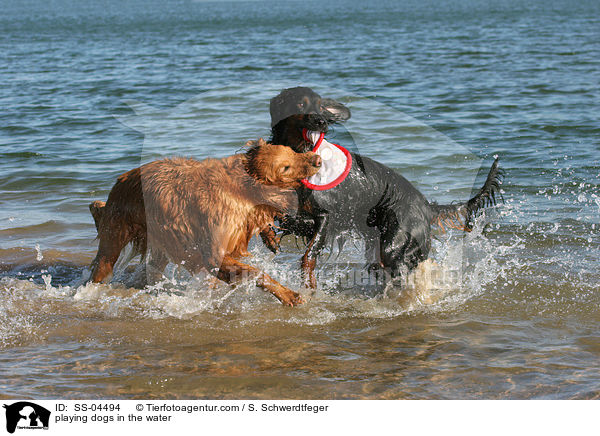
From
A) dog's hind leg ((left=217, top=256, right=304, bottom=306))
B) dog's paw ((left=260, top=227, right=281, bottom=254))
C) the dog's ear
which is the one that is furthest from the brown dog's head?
dog's paw ((left=260, top=227, right=281, bottom=254))

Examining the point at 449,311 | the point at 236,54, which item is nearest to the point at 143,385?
the point at 449,311

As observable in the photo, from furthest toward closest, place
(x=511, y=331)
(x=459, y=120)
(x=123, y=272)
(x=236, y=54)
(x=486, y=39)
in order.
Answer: (x=486, y=39) < (x=236, y=54) < (x=459, y=120) < (x=123, y=272) < (x=511, y=331)

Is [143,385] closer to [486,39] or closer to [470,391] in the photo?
[470,391]

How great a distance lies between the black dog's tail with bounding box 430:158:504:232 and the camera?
537 centimetres

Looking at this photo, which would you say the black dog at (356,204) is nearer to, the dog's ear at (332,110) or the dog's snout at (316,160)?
the dog's ear at (332,110)

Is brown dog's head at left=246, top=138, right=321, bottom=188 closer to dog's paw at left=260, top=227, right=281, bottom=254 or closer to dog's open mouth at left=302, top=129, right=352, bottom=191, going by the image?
dog's open mouth at left=302, top=129, right=352, bottom=191

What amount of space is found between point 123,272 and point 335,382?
2.84 meters

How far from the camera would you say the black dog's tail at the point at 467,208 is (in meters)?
5.37

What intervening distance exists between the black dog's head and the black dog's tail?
1.18m

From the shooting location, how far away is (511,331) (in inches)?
188

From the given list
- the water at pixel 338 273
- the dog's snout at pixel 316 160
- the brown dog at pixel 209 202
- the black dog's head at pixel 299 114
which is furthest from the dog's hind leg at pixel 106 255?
the dog's snout at pixel 316 160

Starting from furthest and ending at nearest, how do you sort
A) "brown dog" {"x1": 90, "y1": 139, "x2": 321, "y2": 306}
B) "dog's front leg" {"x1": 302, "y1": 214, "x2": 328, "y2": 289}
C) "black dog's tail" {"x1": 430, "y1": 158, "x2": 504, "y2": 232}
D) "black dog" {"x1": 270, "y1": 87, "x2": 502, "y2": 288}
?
"black dog's tail" {"x1": 430, "y1": 158, "x2": 504, "y2": 232} → "dog's front leg" {"x1": 302, "y1": 214, "x2": 328, "y2": 289} → "black dog" {"x1": 270, "y1": 87, "x2": 502, "y2": 288} → "brown dog" {"x1": 90, "y1": 139, "x2": 321, "y2": 306}
